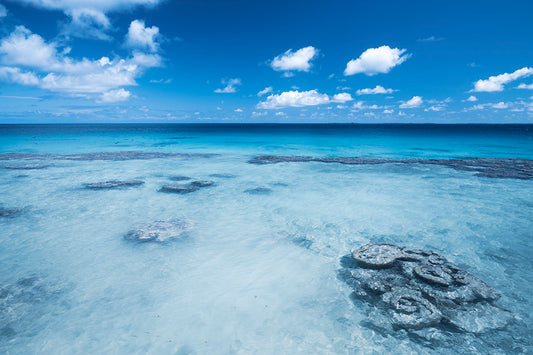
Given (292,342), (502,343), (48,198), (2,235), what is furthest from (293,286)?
(48,198)

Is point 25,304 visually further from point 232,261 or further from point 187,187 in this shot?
point 187,187

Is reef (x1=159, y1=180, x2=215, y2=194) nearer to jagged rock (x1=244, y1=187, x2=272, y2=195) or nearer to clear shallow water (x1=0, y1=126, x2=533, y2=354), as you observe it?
clear shallow water (x1=0, y1=126, x2=533, y2=354)

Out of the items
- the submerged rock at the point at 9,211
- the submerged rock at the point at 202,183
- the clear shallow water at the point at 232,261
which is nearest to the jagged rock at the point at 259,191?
the clear shallow water at the point at 232,261

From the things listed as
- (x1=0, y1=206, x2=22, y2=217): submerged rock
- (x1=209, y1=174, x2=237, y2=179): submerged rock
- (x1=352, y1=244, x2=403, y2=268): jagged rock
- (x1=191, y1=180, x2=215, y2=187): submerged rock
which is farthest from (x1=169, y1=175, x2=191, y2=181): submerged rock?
(x1=352, y1=244, x2=403, y2=268): jagged rock

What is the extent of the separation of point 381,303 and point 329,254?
219 cm

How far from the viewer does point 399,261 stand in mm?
6254

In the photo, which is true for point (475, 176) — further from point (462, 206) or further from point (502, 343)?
point (502, 343)

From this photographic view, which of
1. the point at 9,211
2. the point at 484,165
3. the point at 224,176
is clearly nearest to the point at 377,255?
the point at 224,176

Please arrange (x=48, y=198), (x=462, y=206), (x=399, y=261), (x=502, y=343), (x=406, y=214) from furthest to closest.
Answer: (x=48, y=198)
(x=462, y=206)
(x=406, y=214)
(x=399, y=261)
(x=502, y=343)

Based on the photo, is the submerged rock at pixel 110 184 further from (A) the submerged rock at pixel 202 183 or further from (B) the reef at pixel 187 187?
(A) the submerged rock at pixel 202 183

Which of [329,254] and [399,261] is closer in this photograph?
[399,261]

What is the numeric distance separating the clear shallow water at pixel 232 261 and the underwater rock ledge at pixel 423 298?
18 cm

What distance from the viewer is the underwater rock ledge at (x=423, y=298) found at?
14.6 ft

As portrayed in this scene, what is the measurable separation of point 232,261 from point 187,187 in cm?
759
